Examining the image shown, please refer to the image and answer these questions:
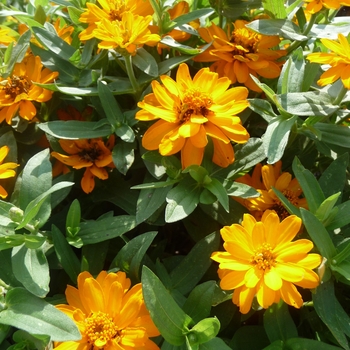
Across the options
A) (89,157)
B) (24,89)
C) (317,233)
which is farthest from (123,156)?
(317,233)

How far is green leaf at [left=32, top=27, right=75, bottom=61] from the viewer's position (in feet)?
Answer: 3.45

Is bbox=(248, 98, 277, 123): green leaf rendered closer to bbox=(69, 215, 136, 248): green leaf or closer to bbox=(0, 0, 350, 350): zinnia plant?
bbox=(0, 0, 350, 350): zinnia plant

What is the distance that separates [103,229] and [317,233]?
0.41m

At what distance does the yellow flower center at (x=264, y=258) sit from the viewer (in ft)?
2.62

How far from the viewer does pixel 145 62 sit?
1.01 metres

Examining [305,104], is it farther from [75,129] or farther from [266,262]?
[75,129]

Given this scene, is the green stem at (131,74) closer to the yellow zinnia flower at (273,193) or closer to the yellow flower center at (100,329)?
the yellow zinnia flower at (273,193)

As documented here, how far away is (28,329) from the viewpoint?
2.48 feet

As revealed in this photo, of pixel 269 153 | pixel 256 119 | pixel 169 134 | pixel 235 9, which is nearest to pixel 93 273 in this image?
pixel 169 134

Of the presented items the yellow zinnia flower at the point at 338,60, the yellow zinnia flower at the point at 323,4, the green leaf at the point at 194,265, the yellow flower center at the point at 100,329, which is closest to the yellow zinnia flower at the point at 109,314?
the yellow flower center at the point at 100,329

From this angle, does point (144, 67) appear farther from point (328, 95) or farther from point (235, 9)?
point (328, 95)

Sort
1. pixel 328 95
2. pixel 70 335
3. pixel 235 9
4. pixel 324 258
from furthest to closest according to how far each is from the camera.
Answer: pixel 235 9, pixel 328 95, pixel 324 258, pixel 70 335

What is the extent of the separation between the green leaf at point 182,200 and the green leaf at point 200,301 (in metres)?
0.13

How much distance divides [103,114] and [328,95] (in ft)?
1.63
